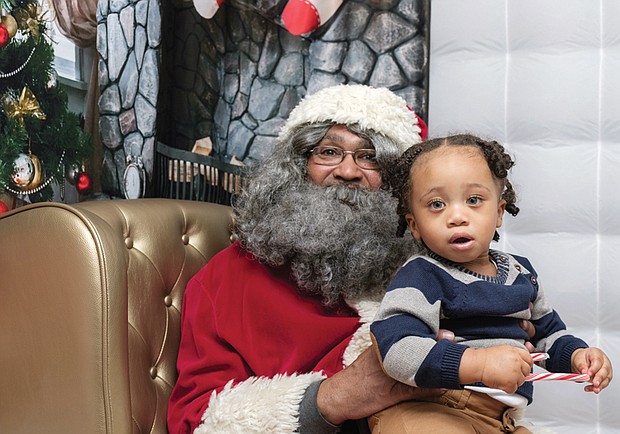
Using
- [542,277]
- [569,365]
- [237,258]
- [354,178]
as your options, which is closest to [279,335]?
[237,258]

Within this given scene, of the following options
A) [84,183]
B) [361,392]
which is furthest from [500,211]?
[84,183]

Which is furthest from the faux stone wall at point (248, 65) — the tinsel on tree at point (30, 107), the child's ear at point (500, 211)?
the child's ear at point (500, 211)

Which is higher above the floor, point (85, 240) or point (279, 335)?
point (85, 240)

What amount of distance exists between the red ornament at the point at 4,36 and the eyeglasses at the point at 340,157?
0.84 m

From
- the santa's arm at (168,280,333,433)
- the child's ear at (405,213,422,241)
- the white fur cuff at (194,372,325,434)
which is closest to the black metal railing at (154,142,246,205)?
the santa's arm at (168,280,333,433)

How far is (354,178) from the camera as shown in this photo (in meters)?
1.83

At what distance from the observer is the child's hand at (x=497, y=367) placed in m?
1.12

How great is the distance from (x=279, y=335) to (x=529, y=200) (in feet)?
4.13

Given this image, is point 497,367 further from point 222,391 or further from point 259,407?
point 222,391

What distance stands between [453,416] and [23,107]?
48.8 inches

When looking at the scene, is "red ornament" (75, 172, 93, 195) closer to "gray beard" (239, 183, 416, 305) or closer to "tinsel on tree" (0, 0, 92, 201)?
"tinsel on tree" (0, 0, 92, 201)

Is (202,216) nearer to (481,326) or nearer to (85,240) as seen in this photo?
(85,240)

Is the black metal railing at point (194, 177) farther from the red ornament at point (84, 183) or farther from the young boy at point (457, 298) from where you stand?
the young boy at point (457, 298)

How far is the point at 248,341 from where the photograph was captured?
166 cm
